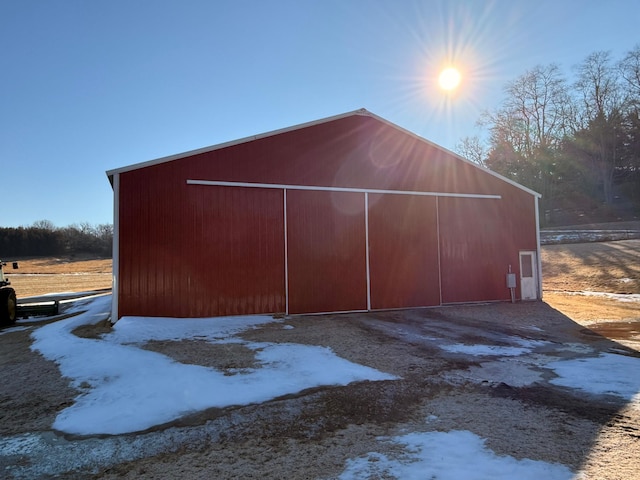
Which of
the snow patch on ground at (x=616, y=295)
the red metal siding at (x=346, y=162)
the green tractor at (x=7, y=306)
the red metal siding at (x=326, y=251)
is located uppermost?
Result: the red metal siding at (x=346, y=162)

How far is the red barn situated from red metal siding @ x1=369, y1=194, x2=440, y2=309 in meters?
0.04

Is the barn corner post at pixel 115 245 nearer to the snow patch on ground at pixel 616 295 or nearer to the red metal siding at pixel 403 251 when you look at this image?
the red metal siding at pixel 403 251

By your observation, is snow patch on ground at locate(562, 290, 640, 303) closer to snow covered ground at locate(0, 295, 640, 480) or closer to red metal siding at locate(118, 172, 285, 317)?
snow covered ground at locate(0, 295, 640, 480)

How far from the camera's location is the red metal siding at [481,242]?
14.1 m

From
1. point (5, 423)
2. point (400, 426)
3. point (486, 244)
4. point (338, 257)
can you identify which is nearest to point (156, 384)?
point (5, 423)

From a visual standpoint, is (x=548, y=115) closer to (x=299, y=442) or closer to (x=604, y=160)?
(x=604, y=160)

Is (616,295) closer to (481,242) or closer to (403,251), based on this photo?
(481,242)

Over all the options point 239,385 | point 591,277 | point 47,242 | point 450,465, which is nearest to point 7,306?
point 239,385

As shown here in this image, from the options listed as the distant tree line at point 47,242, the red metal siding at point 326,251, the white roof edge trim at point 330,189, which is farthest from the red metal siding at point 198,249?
the distant tree line at point 47,242

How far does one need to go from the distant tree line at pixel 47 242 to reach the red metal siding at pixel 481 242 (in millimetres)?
53620

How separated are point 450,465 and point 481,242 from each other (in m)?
12.4

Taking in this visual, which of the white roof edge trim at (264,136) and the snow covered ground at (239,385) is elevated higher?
the white roof edge trim at (264,136)

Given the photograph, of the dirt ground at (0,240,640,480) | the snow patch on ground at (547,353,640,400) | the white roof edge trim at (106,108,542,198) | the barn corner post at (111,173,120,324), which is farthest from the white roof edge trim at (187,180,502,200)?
the snow patch on ground at (547,353,640,400)

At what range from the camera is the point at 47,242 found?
5353 cm
